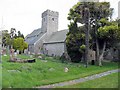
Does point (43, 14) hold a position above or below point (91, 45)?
above

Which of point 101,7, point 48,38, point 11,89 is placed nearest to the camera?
point 11,89

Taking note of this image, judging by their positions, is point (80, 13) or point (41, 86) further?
point (80, 13)

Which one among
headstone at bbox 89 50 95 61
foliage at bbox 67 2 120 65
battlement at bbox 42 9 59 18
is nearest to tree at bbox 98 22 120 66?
foliage at bbox 67 2 120 65

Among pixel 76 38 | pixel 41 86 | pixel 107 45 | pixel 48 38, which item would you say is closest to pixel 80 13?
pixel 76 38

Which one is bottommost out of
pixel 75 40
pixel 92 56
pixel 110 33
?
pixel 92 56

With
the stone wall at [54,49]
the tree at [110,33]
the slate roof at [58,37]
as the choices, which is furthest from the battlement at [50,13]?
the tree at [110,33]

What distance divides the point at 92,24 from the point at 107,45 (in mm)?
3328

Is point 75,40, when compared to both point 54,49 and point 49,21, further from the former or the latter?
point 49,21

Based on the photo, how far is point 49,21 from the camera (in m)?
52.1

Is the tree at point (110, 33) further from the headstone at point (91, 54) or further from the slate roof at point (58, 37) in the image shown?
the slate roof at point (58, 37)

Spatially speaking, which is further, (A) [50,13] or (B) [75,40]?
(A) [50,13]

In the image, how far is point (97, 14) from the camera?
26328 mm

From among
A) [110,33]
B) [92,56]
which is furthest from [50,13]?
[110,33]

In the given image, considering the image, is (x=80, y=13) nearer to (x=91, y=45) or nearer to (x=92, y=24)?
(x=92, y=24)
